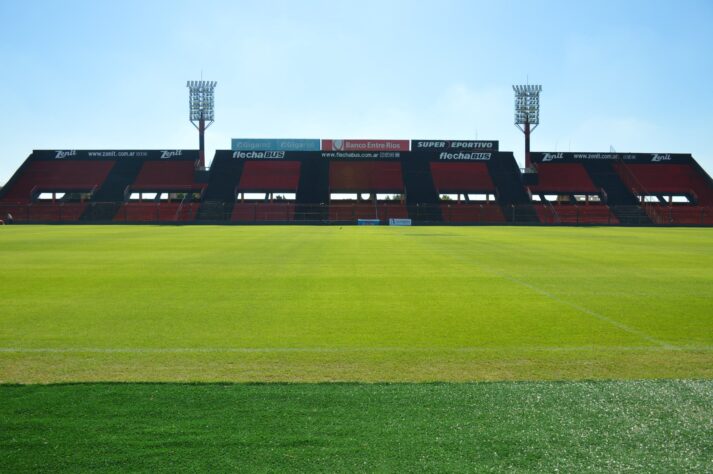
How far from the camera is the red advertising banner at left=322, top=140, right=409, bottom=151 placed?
66.8 m

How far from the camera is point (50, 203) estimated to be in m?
59.6

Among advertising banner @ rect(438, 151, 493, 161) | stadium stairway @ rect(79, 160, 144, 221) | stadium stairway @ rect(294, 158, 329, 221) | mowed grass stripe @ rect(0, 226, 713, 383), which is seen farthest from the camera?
advertising banner @ rect(438, 151, 493, 161)

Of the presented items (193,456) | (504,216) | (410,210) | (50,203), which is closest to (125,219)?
(50,203)

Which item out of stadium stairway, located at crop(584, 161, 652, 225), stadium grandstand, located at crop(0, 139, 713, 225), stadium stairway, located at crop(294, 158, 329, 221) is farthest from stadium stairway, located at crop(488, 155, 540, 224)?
stadium stairway, located at crop(294, 158, 329, 221)

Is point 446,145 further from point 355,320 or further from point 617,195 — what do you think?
point 355,320

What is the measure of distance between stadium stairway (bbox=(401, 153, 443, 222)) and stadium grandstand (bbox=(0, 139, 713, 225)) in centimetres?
14

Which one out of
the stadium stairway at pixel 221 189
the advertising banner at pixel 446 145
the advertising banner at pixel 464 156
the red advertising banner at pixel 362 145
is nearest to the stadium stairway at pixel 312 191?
the red advertising banner at pixel 362 145

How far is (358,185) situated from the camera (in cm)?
6225

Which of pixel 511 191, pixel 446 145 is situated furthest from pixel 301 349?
pixel 446 145

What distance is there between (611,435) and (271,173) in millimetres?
62004

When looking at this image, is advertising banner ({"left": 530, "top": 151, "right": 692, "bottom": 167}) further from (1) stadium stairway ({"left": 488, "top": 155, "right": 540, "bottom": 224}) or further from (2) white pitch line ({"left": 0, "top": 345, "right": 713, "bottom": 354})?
(2) white pitch line ({"left": 0, "top": 345, "right": 713, "bottom": 354})

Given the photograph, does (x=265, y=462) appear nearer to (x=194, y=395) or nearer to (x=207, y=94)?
(x=194, y=395)

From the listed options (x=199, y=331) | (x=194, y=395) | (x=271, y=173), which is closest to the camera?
(x=194, y=395)

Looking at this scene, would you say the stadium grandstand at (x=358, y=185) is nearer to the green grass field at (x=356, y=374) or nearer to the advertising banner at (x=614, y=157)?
the advertising banner at (x=614, y=157)
